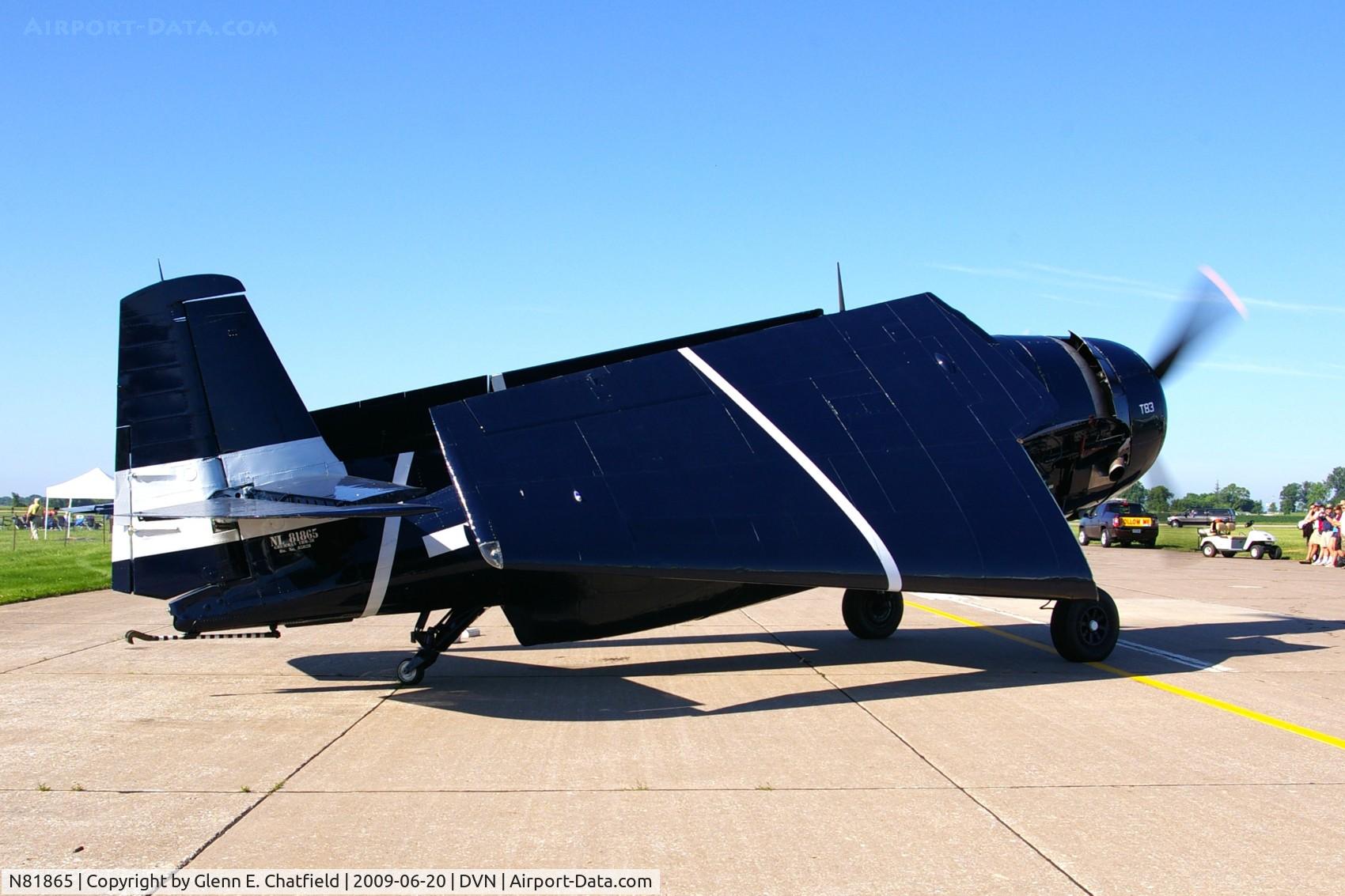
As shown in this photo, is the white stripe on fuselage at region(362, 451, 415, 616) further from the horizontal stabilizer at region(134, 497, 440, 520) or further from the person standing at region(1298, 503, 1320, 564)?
the person standing at region(1298, 503, 1320, 564)

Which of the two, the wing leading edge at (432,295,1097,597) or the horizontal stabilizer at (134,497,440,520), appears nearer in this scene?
the horizontal stabilizer at (134,497,440,520)

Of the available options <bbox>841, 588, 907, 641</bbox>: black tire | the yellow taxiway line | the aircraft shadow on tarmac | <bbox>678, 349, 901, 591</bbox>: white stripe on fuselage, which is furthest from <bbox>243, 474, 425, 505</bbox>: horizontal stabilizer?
the yellow taxiway line

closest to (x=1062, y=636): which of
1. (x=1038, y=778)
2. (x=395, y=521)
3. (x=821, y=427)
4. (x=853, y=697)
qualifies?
(x=853, y=697)

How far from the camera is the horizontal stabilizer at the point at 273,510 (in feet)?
27.5

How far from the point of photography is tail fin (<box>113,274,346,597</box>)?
9953 millimetres

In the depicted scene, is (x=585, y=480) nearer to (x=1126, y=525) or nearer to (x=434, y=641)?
(x=434, y=641)

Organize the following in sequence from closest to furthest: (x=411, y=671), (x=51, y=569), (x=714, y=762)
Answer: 1. (x=714, y=762)
2. (x=411, y=671)
3. (x=51, y=569)

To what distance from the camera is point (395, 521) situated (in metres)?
9.95

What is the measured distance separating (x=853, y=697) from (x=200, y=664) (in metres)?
7.68

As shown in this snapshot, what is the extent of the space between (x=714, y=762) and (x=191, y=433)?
20.6 feet

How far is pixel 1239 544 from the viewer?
33.2 m

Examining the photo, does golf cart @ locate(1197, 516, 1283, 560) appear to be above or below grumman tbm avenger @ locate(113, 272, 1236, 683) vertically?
below

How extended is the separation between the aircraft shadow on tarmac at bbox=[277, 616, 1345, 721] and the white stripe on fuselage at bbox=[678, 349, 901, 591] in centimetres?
138

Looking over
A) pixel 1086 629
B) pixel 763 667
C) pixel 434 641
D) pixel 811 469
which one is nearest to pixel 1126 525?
pixel 1086 629
